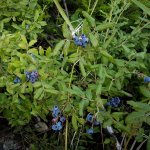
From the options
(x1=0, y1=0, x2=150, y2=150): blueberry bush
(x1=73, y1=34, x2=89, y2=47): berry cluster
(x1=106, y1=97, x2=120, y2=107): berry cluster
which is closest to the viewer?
(x1=73, y1=34, x2=89, y2=47): berry cluster

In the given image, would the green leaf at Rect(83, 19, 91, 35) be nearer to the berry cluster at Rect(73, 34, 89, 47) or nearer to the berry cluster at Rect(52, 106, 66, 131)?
the berry cluster at Rect(73, 34, 89, 47)

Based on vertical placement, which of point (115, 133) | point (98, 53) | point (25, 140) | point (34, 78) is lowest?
point (25, 140)

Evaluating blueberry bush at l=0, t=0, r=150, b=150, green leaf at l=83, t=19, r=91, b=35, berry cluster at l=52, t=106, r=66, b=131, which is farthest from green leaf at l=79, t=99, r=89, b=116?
green leaf at l=83, t=19, r=91, b=35

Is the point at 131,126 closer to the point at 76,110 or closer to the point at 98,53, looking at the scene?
the point at 76,110

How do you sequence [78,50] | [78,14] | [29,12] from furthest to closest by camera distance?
[78,14] → [29,12] → [78,50]

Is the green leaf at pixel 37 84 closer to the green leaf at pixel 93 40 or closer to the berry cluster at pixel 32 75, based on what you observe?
the berry cluster at pixel 32 75

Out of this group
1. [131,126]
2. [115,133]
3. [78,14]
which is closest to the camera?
[131,126]

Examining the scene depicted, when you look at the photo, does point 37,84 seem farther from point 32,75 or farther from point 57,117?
point 57,117

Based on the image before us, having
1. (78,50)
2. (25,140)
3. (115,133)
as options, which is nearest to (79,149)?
(115,133)
